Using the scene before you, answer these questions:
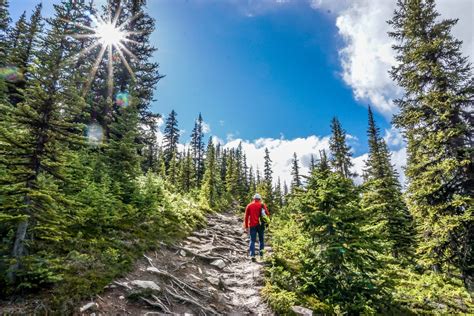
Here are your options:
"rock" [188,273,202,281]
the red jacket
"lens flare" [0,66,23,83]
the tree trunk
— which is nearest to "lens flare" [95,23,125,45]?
"lens flare" [0,66,23,83]

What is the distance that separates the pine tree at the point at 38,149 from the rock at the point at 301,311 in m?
5.74

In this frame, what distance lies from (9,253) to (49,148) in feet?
7.25

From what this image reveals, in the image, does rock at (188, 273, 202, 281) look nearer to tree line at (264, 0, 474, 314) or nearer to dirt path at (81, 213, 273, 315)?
dirt path at (81, 213, 273, 315)

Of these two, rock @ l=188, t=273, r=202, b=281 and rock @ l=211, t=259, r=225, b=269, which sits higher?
rock @ l=211, t=259, r=225, b=269

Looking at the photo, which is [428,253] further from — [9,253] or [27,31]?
[27,31]

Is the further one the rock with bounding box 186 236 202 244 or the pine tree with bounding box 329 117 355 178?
the pine tree with bounding box 329 117 355 178

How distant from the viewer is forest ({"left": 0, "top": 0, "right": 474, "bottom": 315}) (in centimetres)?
513

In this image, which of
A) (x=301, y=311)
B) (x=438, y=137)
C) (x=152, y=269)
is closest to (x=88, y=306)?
(x=152, y=269)

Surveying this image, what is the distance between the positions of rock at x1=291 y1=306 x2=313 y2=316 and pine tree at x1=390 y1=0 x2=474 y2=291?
8.90m

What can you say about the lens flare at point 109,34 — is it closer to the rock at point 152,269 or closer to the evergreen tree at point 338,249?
the rock at point 152,269

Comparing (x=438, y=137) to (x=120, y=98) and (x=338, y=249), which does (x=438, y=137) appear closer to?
(x=338, y=249)

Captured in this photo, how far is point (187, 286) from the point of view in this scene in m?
7.34

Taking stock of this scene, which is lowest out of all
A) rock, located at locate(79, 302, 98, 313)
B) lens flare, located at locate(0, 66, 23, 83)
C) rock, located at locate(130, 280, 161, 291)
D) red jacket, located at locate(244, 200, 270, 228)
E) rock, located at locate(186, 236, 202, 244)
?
rock, located at locate(79, 302, 98, 313)

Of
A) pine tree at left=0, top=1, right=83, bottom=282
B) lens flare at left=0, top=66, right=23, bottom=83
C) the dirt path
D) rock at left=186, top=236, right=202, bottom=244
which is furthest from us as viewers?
lens flare at left=0, top=66, right=23, bottom=83
